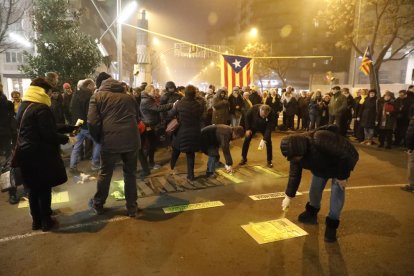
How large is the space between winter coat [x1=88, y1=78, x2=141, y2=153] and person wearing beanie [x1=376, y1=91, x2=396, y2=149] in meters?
9.54

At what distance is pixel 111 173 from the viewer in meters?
5.07

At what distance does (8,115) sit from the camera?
8203 mm

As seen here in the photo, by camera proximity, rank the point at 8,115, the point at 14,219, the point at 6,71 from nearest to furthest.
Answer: the point at 14,219 < the point at 8,115 < the point at 6,71

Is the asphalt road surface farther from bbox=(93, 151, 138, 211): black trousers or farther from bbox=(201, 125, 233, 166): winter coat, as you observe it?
bbox=(201, 125, 233, 166): winter coat

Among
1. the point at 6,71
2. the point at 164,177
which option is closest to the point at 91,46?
the point at 164,177

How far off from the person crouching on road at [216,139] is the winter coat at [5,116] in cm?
480

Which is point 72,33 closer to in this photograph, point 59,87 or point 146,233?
point 59,87

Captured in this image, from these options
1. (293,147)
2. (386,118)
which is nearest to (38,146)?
(293,147)

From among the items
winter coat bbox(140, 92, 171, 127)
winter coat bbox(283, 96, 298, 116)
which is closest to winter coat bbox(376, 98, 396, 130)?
winter coat bbox(283, 96, 298, 116)

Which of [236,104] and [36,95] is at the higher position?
[36,95]

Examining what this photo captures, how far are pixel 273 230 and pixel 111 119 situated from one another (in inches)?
110

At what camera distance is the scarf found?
4543mm

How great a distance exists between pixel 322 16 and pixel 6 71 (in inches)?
1045

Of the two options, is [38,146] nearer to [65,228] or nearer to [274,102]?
[65,228]
